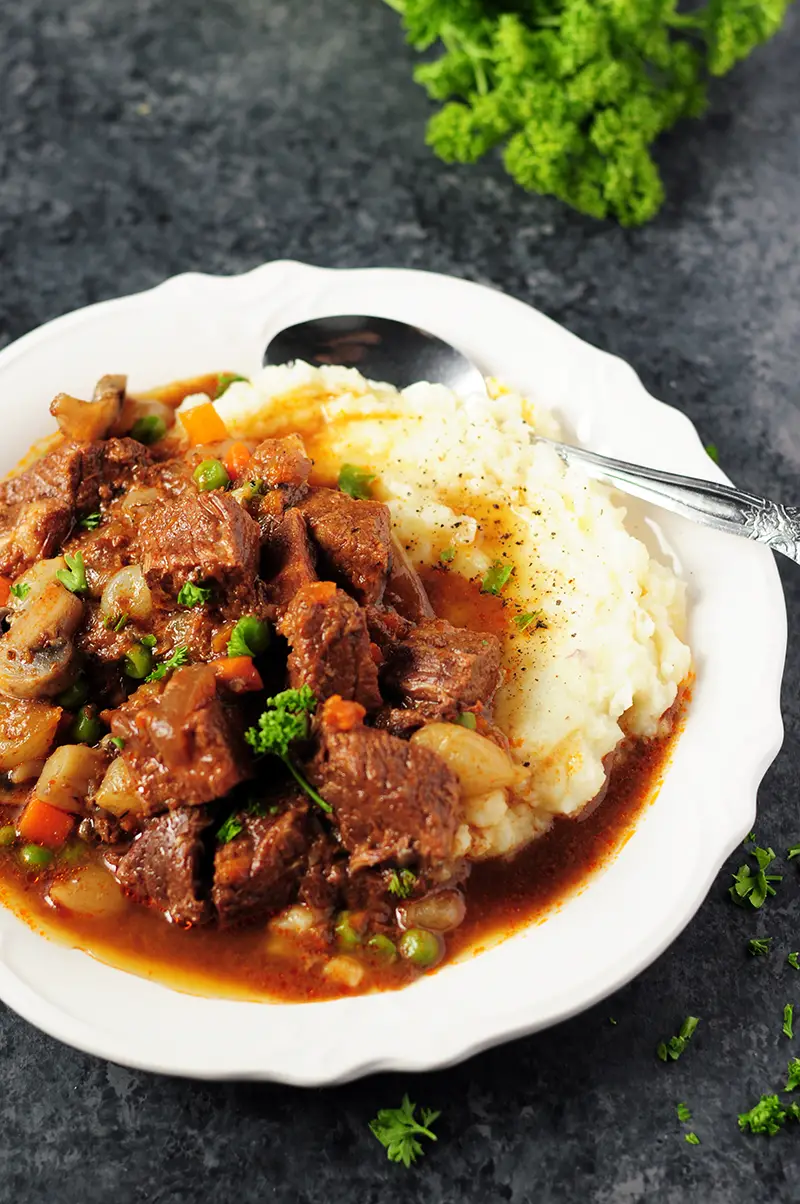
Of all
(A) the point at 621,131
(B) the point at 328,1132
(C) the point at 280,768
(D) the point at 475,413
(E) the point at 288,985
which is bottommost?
(B) the point at 328,1132

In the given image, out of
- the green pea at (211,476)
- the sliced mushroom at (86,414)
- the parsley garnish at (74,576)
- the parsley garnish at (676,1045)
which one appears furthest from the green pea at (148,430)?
the parsley garnish at (676,1045)

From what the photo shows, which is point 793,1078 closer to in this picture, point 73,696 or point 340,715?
point 340,715

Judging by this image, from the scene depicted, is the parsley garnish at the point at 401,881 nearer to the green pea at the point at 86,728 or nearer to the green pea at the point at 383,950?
the green pea at the point at 383,950

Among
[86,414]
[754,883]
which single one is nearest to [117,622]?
[86,414]

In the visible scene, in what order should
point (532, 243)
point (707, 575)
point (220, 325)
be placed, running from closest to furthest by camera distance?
point (707, 575), point (220, 325), point (532, 243)

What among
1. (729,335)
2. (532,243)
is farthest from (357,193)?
(729,335)

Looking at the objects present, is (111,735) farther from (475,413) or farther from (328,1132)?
(475,413)
